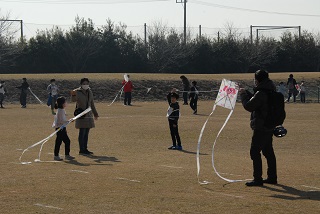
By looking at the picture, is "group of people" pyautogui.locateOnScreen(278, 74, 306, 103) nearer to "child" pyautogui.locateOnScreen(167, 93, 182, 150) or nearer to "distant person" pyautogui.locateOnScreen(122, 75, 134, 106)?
"distant person" pyautogui.locateOnScreen(122, 75, 134, 106)

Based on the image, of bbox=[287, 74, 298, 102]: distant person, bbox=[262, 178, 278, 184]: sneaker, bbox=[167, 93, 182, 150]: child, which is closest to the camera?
bbox=[262, 178, 278, 184]: sneaker

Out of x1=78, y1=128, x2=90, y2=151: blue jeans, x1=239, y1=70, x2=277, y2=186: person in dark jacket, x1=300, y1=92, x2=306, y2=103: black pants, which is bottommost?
x1=300, y1=92, x2=306, y2=103: black pants

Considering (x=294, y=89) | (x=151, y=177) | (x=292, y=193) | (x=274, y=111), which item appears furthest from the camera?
(x=294, y=89)

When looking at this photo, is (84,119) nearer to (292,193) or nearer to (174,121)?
(174,121)

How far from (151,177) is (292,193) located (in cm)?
289

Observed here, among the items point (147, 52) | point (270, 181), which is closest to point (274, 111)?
point (270, 181)

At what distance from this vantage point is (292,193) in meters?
11.2

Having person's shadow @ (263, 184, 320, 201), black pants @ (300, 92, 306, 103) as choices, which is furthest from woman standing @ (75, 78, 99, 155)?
black pants @ (300, 92, 306, 103)

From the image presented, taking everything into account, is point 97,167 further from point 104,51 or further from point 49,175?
point 104,51

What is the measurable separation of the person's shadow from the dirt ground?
16 mm

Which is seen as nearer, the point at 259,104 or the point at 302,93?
the point at 259,104

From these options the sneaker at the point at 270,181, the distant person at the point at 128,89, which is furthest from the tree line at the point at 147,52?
the sneaker at the point at 270,181

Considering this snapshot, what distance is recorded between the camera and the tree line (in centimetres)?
6806

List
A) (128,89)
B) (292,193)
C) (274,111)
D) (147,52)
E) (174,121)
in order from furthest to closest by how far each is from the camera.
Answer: (147,52) → (128,89) → (174,121) → (274,111) → (292,193)
